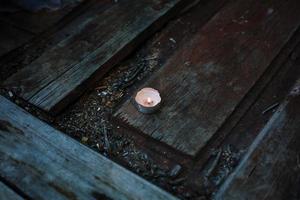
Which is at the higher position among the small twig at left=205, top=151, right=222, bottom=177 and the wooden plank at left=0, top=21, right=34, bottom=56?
the wooden plank at left=0, top=21, right=34, bottom=56

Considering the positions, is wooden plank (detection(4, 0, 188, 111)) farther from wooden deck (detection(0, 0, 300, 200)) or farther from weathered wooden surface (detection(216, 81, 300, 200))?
weathered wooden surface (detection(216, 81, 300, 200))

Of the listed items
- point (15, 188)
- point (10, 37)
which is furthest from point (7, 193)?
point (10, 37)

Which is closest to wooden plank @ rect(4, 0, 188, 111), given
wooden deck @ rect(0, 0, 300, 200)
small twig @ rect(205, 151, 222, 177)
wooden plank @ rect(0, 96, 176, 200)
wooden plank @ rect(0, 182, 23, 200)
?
wooden deck @ rect(0, 0, 300, 200)

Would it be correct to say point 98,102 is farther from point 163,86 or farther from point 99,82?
point 163,86

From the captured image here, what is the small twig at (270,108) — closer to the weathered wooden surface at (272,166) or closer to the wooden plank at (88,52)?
the weathered wooden surface at (272,166)

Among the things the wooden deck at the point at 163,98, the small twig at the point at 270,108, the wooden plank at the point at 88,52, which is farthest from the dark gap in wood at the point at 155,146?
the small twig at the point at 270,108

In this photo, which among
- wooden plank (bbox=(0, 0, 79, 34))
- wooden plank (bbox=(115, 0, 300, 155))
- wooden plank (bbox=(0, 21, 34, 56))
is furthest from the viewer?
wooden plank (bbox=(0, 0, 79, 34))

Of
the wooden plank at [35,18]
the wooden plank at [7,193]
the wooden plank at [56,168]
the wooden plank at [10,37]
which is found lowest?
the wooden plank at [7,193]

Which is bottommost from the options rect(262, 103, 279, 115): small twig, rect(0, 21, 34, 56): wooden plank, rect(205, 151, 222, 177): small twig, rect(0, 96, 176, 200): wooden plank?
rect(205, 151, 222, 177): small twig
